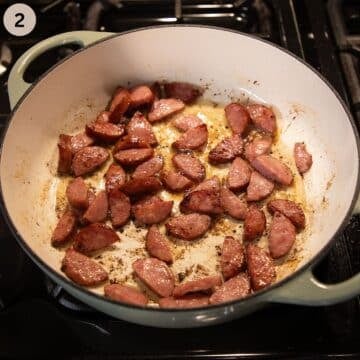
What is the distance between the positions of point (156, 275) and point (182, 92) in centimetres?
45

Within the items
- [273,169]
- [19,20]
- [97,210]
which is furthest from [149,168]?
[19,20]

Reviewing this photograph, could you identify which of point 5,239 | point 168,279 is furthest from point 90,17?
point 168,279

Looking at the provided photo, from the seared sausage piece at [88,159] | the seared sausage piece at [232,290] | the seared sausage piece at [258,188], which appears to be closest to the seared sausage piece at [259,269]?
the seared sausage piece at [232,290]

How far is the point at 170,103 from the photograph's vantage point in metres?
1.16

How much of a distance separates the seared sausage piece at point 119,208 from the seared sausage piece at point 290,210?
27 cm

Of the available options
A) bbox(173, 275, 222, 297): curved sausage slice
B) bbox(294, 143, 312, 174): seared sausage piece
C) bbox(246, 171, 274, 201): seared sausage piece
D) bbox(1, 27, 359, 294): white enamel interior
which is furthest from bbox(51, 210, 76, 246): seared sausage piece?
bbox(294, 143, 312, 174): seared sausage piece

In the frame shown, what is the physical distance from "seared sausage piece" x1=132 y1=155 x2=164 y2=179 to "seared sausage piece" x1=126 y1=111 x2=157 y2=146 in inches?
1.9

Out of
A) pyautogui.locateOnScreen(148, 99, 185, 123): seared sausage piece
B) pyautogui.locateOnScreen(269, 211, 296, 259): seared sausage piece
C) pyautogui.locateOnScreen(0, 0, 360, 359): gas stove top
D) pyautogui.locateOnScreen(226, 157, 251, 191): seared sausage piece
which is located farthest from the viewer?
pyautogui.locateOnScreen(148, 99, 185, 123): seared sausage piece

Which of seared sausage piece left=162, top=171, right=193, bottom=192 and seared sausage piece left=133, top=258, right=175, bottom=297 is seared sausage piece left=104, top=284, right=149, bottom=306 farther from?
seared sausage piece left=162, top=171, right=193, bottom=192

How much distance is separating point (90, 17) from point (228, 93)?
0.37 metres

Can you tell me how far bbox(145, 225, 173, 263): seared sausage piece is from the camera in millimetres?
941

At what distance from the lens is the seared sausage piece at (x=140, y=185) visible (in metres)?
1.01

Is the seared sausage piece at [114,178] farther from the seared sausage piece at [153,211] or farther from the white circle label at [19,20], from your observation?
the white circle label at [19,20]

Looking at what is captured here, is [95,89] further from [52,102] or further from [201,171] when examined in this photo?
[201,171]
